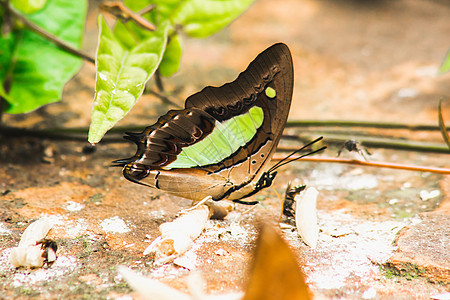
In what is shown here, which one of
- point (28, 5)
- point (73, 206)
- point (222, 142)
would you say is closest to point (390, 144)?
point (222, 142)

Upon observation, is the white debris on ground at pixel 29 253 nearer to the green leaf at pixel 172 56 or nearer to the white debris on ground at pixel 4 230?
the white debris on ground at pixel 4 230

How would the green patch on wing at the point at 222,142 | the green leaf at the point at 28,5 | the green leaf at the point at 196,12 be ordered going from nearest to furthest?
1. the green patch on wing at the point at 222,142
2. the green leaf at the point at 28,5
3. the green leaf at the point at 196,12

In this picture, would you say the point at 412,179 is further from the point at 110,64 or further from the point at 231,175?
the point at 110,64

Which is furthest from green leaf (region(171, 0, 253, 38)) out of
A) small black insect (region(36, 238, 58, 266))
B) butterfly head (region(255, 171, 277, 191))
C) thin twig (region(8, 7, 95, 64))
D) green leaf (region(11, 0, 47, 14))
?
small black insect (region(36, 238, 58, 266))

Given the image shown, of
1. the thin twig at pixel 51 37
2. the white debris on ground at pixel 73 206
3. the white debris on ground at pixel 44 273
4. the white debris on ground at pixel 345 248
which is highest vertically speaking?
the thin twig at pixel 51 37

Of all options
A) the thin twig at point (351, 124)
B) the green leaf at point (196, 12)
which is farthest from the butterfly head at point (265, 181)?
the green leaf at point (196, 12)
